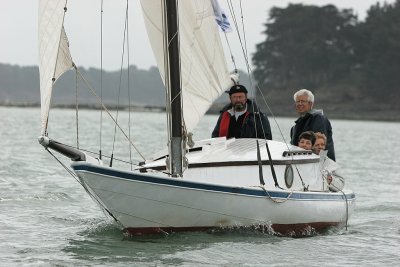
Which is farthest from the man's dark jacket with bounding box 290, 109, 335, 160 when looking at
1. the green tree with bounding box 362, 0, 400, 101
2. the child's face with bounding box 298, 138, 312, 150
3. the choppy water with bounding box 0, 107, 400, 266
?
the green tree with bounding box 362, 0, 400, 101

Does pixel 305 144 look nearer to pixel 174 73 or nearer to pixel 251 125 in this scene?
pixel 251 125

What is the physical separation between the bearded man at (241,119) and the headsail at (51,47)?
3004mm

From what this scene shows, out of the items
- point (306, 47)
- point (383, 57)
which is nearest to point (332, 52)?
point (306, 47)

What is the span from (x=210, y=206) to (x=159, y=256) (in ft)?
3.23

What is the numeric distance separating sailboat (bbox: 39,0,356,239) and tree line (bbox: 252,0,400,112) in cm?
9420

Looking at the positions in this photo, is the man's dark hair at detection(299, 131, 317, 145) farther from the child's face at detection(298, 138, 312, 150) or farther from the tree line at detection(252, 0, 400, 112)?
the tree line at detection(252, 0, 400, 112)

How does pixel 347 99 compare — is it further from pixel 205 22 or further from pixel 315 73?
pixel 205 22

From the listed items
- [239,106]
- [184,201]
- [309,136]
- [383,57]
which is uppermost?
[383,57]

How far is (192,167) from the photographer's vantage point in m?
11.8

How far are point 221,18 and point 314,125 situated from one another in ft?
6.49

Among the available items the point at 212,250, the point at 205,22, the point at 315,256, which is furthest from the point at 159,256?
the point at 205,22

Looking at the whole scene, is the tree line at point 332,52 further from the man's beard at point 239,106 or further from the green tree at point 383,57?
the man's beard at point 239,106

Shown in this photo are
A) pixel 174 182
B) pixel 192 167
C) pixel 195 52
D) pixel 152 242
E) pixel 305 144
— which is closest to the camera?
pixel 174 182

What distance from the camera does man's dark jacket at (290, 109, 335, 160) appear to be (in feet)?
43.2
